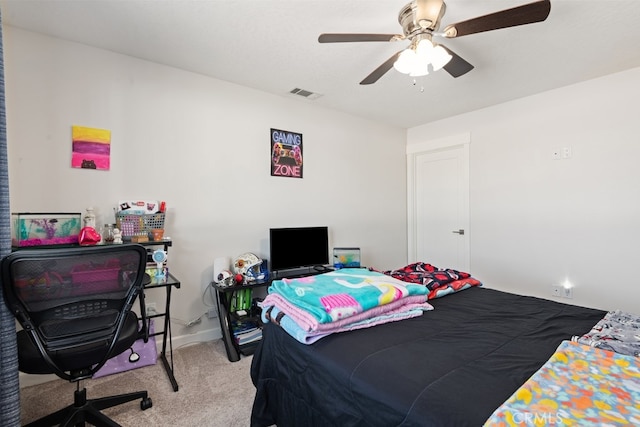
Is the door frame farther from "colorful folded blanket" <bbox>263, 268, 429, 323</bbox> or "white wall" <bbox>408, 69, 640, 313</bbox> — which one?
"colorful folded blanket" <bbox>263, 268, 429, 323</bbox>

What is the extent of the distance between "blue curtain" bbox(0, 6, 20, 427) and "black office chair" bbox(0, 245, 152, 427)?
0.05m

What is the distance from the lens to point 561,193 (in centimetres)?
313

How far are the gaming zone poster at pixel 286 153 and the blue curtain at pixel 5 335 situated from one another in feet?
7.03

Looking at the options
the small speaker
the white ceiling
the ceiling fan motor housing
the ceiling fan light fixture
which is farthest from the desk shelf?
the ceiling fan motor housing

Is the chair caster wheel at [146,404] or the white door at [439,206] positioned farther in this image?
the white door at [439,206]

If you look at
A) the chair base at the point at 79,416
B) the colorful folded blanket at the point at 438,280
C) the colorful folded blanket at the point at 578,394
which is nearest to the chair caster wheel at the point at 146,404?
the chair base at the point at 79,416

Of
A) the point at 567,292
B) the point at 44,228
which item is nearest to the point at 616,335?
the point at 567,292

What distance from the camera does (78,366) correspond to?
4.69ft

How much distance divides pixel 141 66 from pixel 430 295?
2.82 meters

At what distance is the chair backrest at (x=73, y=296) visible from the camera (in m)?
1.30

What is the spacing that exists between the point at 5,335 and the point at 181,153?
177 cm

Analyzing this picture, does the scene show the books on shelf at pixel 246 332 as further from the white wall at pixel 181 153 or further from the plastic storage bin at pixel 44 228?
the plastic storage bin at pixel 44 228

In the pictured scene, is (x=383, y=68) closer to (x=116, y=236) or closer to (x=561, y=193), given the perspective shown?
(x=116, y=236)

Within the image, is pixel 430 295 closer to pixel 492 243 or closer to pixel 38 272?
pixel 38 272
